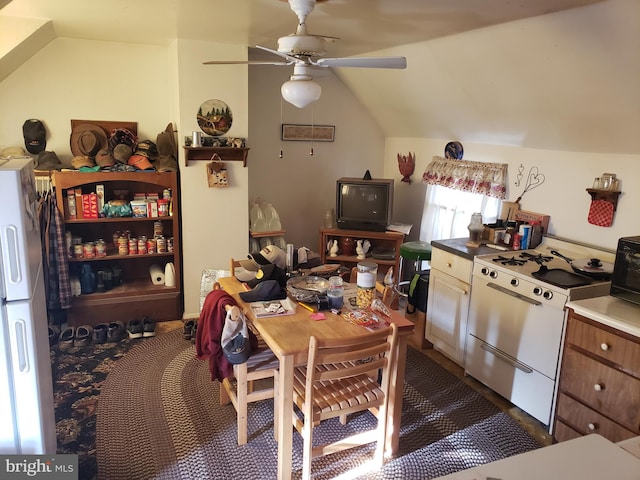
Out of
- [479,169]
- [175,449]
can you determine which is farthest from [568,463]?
[479,169]

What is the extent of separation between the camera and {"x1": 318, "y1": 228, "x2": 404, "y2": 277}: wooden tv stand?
4.55 metres

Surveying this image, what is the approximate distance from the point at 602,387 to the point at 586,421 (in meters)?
0.23

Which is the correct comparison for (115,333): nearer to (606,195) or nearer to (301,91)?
(301,91)

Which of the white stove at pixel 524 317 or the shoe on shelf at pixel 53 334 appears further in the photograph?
the shoe on shelf at pixel 53 334

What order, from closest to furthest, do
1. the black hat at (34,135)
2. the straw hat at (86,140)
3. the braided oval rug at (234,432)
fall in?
the braided oval rug at (234,432), the black hat at (34,135), the straw hat at (86,140)

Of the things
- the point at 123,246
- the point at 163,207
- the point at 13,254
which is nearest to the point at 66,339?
the point at 123,246

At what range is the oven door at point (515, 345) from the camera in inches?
107

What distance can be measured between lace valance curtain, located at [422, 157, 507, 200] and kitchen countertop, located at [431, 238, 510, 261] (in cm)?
58

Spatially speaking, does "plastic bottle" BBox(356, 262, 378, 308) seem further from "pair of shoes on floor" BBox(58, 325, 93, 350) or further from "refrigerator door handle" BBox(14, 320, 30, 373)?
"pair of shoes on floor" BBox(58, 325, 93, 350)

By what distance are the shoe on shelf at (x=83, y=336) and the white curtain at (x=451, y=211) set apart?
3.11 m

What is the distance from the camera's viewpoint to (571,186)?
3.30m

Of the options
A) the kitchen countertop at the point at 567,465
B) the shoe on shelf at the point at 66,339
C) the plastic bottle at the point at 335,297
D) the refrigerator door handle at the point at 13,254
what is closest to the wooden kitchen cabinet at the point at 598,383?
the kitchen countertop at the point at 567,465

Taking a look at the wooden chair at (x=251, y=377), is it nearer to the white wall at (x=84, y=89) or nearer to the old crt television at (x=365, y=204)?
the old crt television at (x=365, y=204)

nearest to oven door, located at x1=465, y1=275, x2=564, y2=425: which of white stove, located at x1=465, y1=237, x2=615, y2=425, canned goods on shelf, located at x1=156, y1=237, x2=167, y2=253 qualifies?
white stove, located at x1=465, y1=237, x2=615, y2=425
